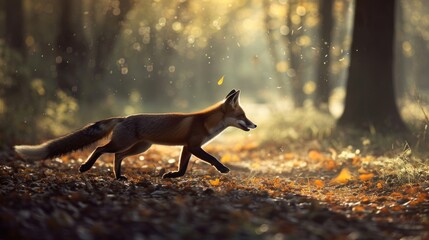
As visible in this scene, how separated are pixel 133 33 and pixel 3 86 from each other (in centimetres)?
Answer: 1935

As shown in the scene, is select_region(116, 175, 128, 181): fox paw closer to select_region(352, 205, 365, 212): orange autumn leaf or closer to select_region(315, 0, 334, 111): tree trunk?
select_region(352, 205, 365, 212): orange autumn leaf

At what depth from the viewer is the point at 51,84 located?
20.7 m

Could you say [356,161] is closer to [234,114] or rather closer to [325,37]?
[234,114]

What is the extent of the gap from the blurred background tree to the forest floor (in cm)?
242

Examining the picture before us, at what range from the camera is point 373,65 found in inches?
587

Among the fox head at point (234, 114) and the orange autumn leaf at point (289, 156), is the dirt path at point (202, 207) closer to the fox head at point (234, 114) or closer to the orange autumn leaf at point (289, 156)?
the fox head at point (234, 114)

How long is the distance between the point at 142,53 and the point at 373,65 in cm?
2855

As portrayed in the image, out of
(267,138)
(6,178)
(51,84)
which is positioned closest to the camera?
(6,178)

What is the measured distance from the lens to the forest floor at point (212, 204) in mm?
5664

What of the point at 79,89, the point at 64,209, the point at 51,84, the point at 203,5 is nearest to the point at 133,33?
the point at 203,5

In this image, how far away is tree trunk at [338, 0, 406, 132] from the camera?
14.7m

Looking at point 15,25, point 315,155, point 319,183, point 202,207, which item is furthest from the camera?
point 15,25

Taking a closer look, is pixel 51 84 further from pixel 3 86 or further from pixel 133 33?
pixel 133 33

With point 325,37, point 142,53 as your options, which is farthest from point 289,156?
point 142,53
